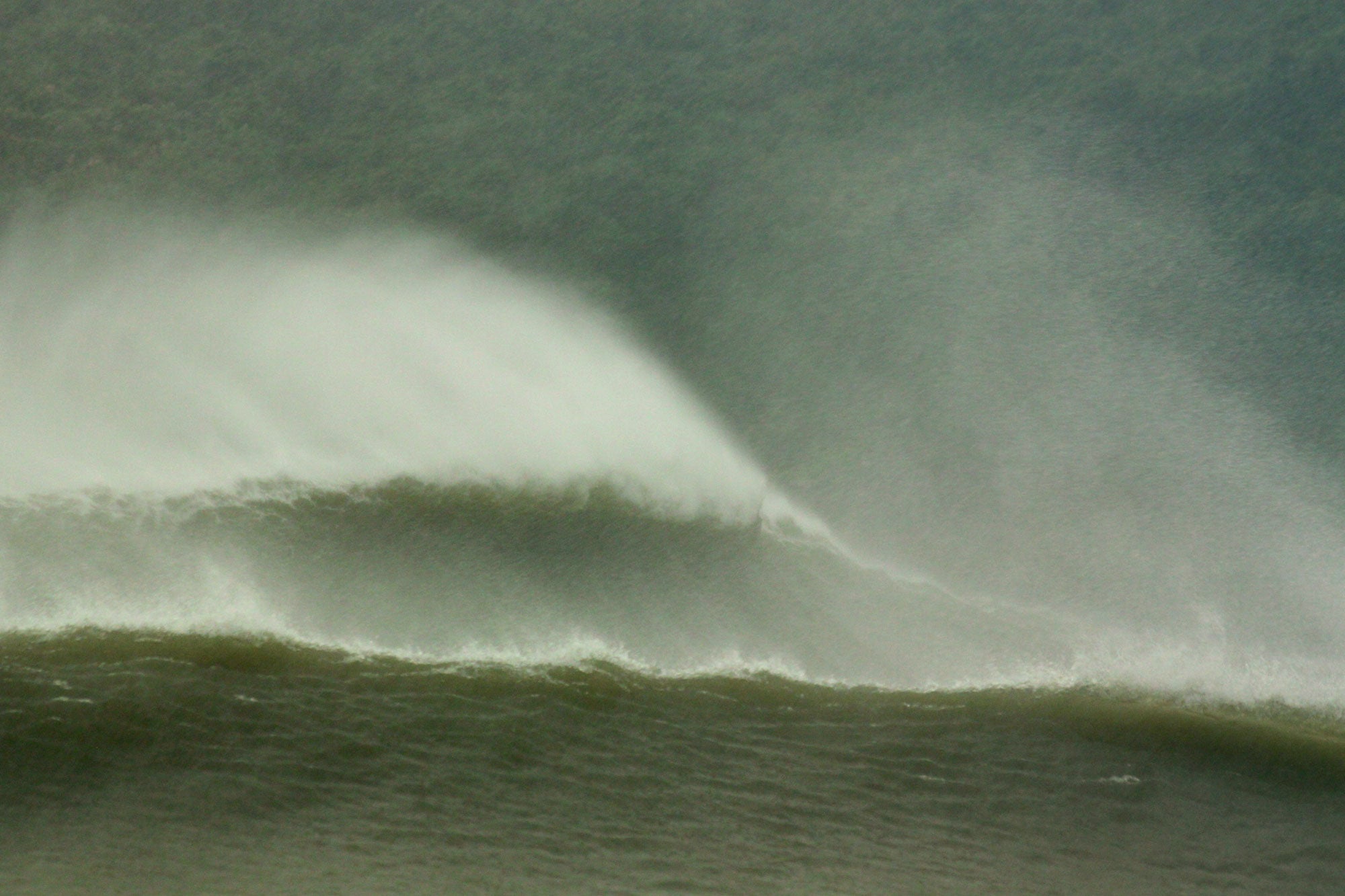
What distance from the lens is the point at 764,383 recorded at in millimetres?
12906

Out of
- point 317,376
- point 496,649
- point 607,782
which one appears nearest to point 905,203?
point 317,376

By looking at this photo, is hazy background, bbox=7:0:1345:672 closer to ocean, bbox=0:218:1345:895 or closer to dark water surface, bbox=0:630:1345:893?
ocean, bbox=0:218:1345:895

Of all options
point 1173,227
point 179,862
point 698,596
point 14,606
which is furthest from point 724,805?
point 1173,227

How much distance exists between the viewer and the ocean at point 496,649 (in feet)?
31.1

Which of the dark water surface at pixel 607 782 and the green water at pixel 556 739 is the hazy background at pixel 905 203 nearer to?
the green water at pixel 556 739

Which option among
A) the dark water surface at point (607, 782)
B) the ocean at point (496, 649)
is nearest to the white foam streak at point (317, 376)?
the ocean at point (496, 649)

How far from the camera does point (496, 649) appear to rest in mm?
10703

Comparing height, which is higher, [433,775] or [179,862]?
[433,775]

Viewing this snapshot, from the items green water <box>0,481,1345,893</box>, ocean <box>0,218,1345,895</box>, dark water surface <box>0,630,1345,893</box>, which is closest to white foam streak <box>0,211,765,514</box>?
ocean <box>0,218,1345,895</box>

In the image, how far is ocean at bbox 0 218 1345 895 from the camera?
948 centimetres

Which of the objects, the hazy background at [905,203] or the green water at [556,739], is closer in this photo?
the green water at [556,739]

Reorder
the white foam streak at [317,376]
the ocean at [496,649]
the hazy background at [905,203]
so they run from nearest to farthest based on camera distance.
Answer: the ocean at [496,649] → the white foam streak at [317,376] → the hazy background at [905,203]

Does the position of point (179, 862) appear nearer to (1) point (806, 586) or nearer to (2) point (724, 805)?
(2) point (724, 805)

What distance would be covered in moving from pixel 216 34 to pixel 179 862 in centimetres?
979
